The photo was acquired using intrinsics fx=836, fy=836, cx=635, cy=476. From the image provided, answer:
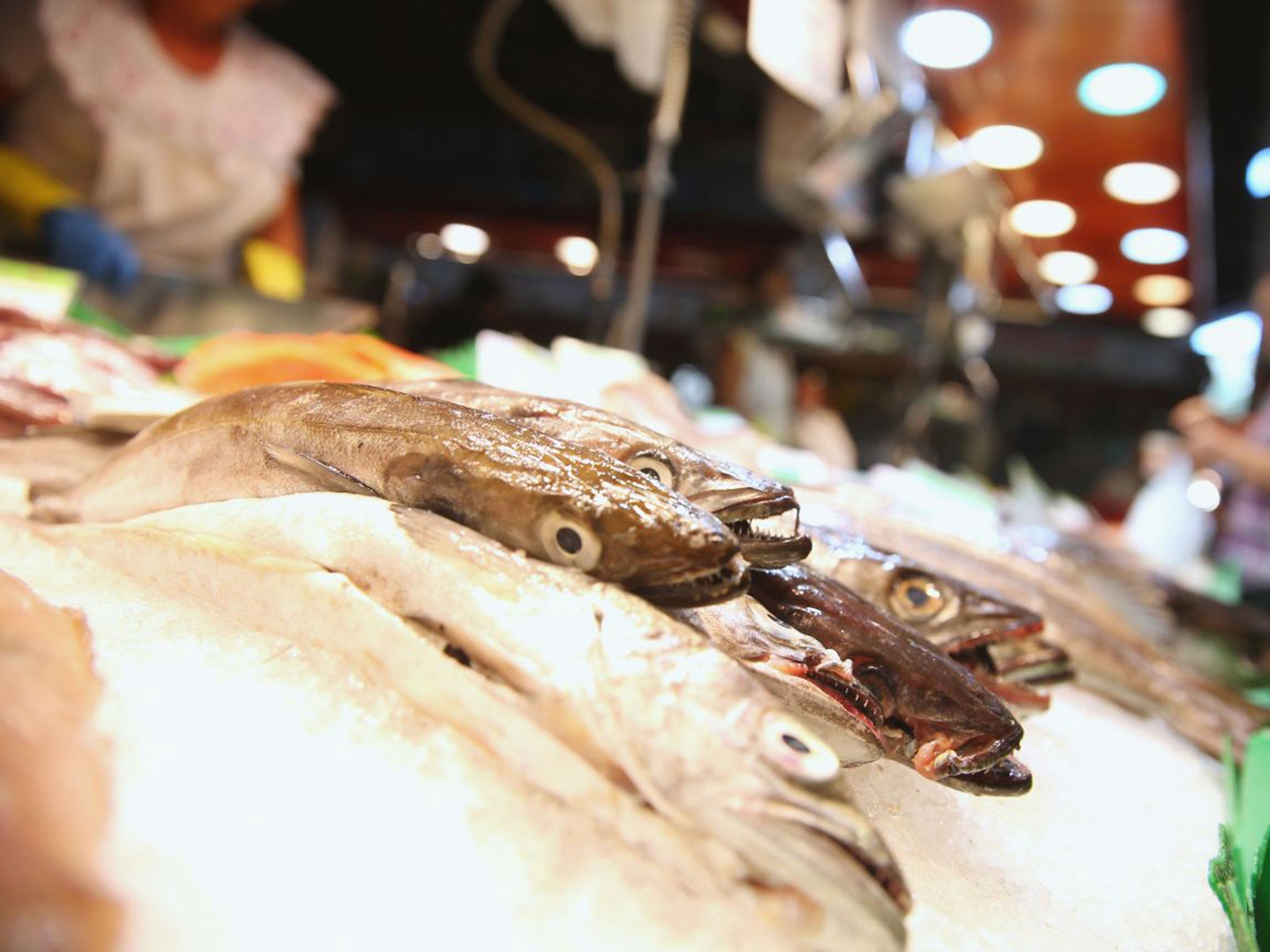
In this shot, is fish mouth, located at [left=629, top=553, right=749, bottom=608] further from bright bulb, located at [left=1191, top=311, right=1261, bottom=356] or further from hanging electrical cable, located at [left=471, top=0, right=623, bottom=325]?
bright bulb, located at [left=1191, top=311, right=1261, bottom=356]

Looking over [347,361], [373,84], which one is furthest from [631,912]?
[373,84]

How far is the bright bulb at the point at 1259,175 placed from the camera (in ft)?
18.8

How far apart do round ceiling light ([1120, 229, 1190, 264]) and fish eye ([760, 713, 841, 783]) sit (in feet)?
26.1

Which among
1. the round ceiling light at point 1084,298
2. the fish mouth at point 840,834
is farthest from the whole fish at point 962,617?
the round ceiling light at point 1084,298

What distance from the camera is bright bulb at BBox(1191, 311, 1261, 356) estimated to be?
8.66 meters

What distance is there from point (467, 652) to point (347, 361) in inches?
47.6

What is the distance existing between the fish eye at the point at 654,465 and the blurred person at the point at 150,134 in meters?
2.43

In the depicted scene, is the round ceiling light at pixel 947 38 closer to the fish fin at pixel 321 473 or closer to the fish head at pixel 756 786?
the fish fin at pixel 321 473

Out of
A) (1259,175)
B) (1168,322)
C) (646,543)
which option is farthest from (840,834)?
(1168,322)

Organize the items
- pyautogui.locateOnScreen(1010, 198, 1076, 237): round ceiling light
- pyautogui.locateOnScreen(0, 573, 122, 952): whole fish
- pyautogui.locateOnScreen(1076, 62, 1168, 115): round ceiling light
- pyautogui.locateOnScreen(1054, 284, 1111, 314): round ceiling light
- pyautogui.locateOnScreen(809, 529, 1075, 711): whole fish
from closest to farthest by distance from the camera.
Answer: pyautogui.locateOnScreen(0, 573, 122, 952): whole fish < pyautogui.locateOnScreen(809, 529, 1075, 711): whole fish < pyautogui.locateOnScreen(1076, 62, 1168, 115): round ceiling light < pyautogui.locateOnScreen(1010, 198, 1076, 237): round ceiling light < pyautogui.locateOnScreen(1054, 284, 1111, 314): round ceiling light

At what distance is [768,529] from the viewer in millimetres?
1007

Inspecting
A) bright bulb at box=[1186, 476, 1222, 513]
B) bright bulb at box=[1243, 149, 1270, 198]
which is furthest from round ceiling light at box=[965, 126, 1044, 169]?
bright bulb at box=[1186, 476, 1222, 513]

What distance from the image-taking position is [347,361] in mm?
1793

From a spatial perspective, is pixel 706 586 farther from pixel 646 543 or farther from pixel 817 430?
pixel 817 430
